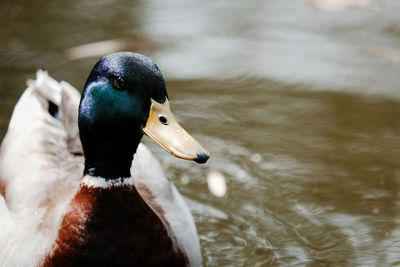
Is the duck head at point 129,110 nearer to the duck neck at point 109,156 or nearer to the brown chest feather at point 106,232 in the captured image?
the duck neck at point 109,156

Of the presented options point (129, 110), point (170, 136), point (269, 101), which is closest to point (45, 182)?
point (129, 110)

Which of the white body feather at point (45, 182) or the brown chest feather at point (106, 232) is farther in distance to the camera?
the white body feather at point (45, 182)

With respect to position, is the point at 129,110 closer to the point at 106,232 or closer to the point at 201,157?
the point at 201,157

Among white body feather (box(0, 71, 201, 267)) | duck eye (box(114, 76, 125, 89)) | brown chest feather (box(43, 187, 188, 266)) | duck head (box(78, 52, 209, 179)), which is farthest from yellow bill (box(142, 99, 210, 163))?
white body feather (box(0, 71, 201, 267))

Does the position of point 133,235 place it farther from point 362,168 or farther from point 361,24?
point 361,24

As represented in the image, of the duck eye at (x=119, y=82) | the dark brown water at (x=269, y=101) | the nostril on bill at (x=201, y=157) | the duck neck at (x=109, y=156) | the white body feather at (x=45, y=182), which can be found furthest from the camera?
the dark brown water at (x=269, y=101)

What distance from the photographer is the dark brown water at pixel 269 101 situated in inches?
171

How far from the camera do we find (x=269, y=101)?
5637 mm

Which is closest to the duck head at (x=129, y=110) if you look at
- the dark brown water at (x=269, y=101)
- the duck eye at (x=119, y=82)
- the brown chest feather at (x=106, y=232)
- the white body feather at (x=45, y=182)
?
the duck eye at (x=119, y=82)

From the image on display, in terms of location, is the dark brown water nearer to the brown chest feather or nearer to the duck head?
the brown chest feather

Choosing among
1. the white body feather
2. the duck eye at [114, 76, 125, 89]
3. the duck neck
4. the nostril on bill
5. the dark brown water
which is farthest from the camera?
the dark brown water

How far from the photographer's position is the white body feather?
3.60m

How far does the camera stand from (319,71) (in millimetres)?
6031

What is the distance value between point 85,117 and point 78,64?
9.18 ft
